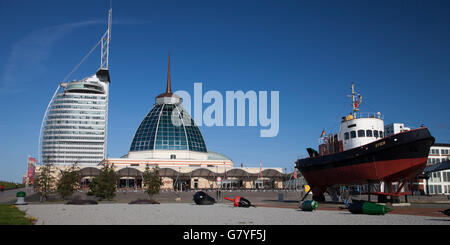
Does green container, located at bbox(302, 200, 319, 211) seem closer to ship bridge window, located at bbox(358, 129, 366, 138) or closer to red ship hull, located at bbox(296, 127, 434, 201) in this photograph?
red ship hull, located at bbox(296, 127, 434, 201)

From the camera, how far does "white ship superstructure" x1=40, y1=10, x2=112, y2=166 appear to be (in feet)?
515

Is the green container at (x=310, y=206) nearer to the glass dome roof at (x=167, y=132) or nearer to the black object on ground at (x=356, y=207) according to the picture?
the black object on ground at (x=356, y=207)

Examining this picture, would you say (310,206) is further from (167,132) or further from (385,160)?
(167,132)

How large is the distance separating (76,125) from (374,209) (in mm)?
158368

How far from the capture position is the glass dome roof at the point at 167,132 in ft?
362

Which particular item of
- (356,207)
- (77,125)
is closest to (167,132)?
(77,125)

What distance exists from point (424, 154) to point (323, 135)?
1730 cm

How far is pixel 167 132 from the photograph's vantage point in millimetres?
113062

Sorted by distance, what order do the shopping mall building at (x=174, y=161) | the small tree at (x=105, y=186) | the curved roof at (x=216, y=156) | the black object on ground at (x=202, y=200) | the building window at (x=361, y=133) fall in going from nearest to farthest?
the building window at (x=361, y=133) → the black object on ground at (x=202, y=200) → the small tree at (x=105, y=186) → the shopping mall building at (x=174, y=161) → the curved roof at (x=216, y=156)

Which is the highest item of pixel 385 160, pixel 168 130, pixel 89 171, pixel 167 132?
pixel 168 130

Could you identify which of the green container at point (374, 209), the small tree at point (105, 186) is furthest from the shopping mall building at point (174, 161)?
the green container at point (374, 209)

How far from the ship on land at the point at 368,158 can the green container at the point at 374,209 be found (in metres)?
9.82
